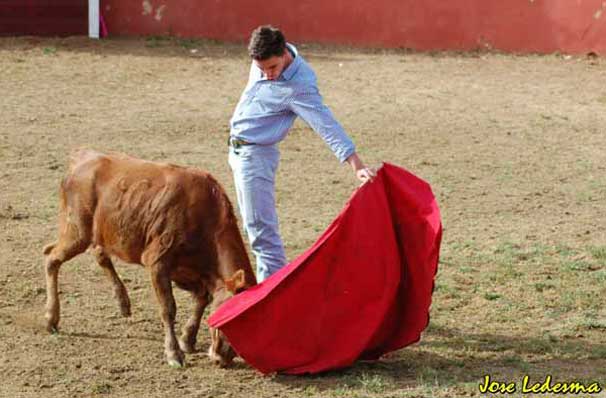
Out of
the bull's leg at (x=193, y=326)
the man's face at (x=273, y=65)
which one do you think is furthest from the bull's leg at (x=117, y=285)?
the man's face at (x=273, y=65)

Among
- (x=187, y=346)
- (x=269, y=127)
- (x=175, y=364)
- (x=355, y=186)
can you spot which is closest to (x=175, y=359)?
(x=175, y=364)

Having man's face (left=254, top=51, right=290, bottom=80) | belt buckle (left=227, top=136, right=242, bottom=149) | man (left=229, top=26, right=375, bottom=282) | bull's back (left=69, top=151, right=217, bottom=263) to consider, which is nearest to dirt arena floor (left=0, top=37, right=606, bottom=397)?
bull's back (left=69, top=151, right=217, bottom=263)

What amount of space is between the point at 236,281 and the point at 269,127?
762 mm

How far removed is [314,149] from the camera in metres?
11.0

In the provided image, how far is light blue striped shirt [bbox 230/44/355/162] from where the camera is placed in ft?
19.1

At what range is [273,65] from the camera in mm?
5766

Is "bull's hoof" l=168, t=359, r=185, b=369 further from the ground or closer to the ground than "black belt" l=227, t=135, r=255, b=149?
closer to the ground

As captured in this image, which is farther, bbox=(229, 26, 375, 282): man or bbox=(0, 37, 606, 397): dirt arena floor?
bbox=(0, 37, 606, 397): dirt arena floor

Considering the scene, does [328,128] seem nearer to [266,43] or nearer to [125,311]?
[266,43]

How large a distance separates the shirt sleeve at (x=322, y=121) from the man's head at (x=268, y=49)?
0.19 metres

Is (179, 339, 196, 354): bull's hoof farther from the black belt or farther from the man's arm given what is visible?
the man's arm

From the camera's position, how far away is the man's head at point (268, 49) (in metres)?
5.69

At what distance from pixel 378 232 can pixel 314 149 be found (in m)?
5.13

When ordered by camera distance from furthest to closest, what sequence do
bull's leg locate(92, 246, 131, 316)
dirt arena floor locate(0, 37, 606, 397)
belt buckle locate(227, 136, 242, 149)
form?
1. bull's leg locate(92, 246, 131, 316)
2. belt buckle locate(227, 136, 242, 149)
3. dirt arena floor locate(0, 37, 606, 397)
